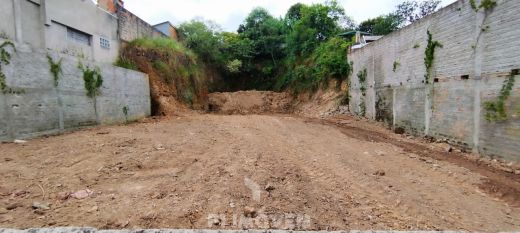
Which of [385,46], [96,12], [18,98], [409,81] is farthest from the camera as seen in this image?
[96,12]

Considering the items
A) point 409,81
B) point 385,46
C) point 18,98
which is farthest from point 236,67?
point 18,98

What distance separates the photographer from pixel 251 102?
18.3 meters

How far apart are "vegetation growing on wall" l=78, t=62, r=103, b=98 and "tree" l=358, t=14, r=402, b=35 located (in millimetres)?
20660

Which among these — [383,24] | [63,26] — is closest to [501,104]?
[63,26]

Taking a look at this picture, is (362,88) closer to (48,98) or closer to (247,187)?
(247,187)

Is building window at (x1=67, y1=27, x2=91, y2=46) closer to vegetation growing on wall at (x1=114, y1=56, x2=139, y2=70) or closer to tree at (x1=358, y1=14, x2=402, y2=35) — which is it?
vegetation growing on wall at (x1=114, y1=56, x2=139, y2=70)

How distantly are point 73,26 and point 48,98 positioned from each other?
5002 millimetres

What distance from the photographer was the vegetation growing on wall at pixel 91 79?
7.50 metres

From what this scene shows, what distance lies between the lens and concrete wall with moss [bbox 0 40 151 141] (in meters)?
5.26

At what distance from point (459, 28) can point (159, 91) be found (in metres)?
11.6

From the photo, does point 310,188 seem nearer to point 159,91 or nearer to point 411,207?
point 411,207

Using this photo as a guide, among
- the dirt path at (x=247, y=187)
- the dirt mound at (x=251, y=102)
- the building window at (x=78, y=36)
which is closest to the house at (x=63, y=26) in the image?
the building window at (x=78, y=36)

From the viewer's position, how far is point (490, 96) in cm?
486

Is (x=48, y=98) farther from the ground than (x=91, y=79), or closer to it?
closer to it
